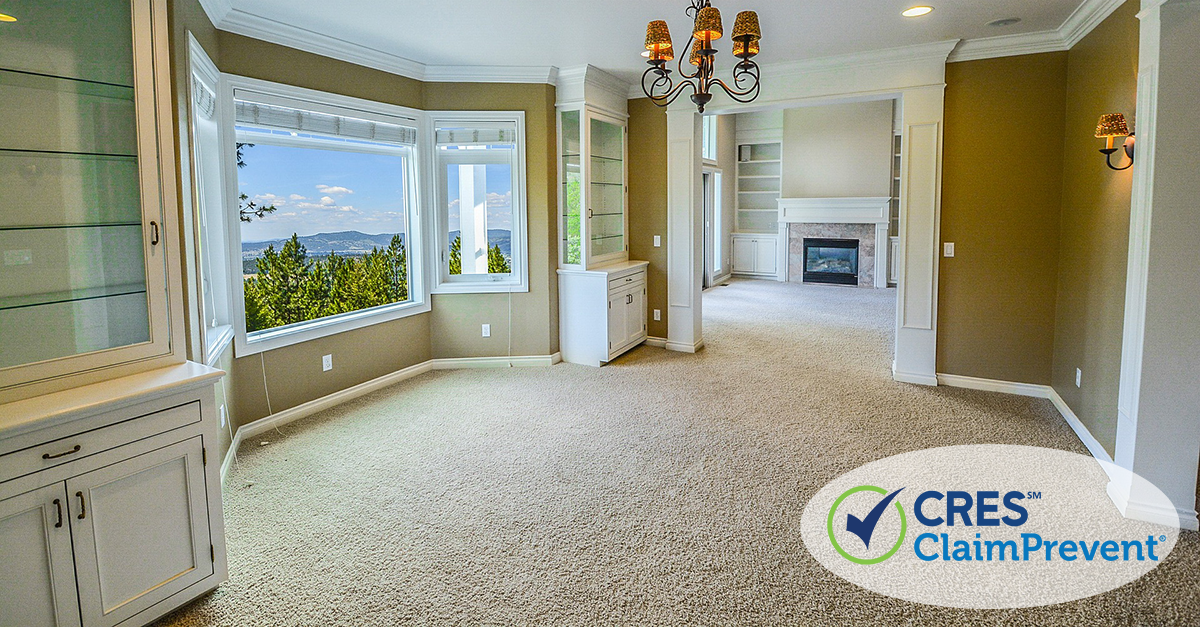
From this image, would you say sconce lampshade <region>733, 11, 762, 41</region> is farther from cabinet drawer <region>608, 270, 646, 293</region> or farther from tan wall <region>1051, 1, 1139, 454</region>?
cabinet drawer <region>608, 270, 646, 293</region>

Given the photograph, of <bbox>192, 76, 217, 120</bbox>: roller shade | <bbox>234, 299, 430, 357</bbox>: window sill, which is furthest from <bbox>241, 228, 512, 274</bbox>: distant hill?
<bbox>192, 76, 217, 120</bbox>: roller shade

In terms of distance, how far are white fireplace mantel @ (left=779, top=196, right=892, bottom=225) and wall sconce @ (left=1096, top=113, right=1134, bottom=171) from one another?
7476 millimetres

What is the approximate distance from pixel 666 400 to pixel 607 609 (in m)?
2.55

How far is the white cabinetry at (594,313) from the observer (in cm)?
574

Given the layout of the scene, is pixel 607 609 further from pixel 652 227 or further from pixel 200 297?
pixel 652 227

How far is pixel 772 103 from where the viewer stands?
18.1 ft

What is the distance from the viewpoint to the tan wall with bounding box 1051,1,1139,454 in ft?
11.2

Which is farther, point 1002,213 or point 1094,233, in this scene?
point 1002,213

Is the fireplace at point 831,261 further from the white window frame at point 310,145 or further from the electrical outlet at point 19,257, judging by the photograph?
the electrical outlet at point 19,257

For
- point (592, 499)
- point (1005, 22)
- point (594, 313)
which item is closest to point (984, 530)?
point (592, 499)

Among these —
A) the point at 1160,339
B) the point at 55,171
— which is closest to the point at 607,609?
the point at 55,171

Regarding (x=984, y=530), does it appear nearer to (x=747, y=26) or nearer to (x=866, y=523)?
(x=866, y=523)

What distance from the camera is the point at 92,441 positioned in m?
2.03

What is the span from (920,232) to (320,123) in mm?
4389
